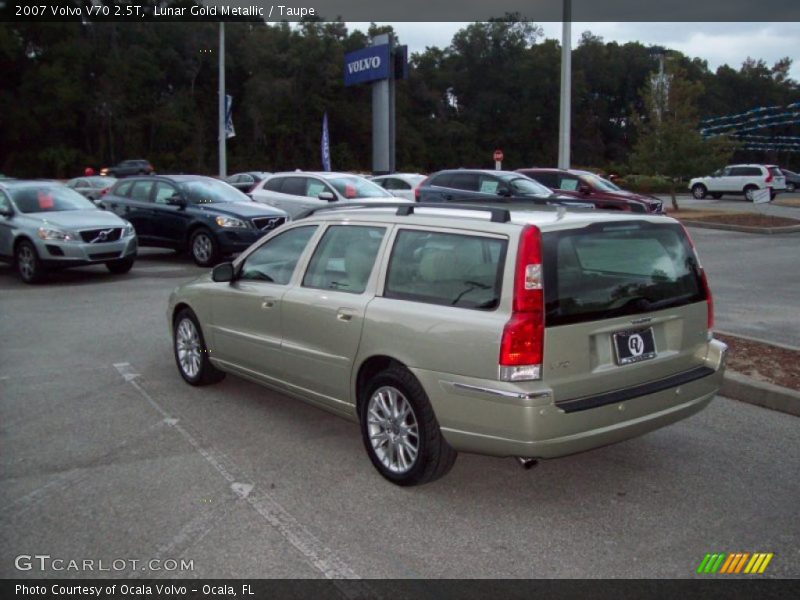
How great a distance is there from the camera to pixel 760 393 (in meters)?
6.44

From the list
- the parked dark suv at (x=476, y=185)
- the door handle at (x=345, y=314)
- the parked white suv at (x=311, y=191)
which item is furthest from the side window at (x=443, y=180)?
the door handle at (x=345, y=314)

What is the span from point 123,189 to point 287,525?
1426cm

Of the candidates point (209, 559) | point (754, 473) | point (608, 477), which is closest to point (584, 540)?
point (608, 477)

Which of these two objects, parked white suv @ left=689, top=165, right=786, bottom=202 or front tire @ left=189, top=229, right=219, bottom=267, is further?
parked white suv @ left=689, top=165, right=786, bottom=202

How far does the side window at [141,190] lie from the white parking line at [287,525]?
11.7m

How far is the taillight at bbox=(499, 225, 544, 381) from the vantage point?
4.21m

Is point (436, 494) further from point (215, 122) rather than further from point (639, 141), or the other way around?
point (215, 122)

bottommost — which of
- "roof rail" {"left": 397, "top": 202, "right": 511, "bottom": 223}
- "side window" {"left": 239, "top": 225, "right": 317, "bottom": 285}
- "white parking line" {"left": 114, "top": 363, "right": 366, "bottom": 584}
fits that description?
"white parking line" {"left": 114, "top": 363, "right": 366, "bottom": 584}

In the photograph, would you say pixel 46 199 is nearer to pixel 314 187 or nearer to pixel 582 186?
pixel 314 187

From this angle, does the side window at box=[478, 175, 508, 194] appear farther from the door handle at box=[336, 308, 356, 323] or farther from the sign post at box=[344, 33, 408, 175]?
the sign post at box=[344, 33, 408, 175]

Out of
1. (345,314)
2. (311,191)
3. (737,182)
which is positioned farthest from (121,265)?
(737,182)

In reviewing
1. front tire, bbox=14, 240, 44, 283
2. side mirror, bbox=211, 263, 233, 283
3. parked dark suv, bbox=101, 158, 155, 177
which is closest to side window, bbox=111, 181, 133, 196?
front tire, bbox=14, 240, 44, 283

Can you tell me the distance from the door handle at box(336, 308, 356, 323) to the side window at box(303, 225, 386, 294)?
140mm

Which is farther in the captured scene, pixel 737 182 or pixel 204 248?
pixel 737 182
